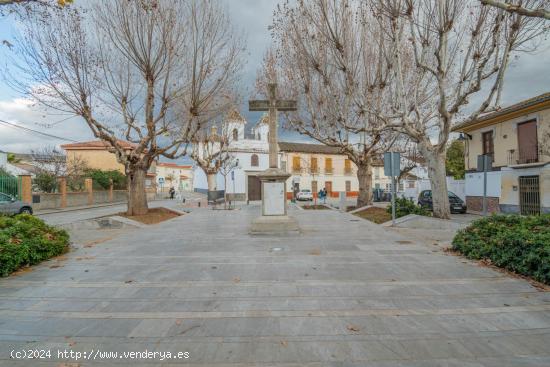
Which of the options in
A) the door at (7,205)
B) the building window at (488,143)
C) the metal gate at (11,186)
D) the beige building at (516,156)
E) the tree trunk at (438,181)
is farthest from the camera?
the building window at (488,143)

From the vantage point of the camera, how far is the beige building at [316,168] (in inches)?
1708

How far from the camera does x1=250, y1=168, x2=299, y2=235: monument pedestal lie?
9125 mm

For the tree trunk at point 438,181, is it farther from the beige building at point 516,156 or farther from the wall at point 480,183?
the wall at point 480,183

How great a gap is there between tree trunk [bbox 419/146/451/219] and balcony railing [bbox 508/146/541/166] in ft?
34.5

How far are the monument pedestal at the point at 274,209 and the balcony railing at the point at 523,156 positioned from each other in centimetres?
1679

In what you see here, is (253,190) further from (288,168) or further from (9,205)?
(9,205)

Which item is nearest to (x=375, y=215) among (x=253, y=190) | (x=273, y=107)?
(x=273, y=107)

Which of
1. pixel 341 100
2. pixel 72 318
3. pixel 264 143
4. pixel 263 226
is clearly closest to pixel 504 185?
pixel 341 100

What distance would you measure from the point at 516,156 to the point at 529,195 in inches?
96.5

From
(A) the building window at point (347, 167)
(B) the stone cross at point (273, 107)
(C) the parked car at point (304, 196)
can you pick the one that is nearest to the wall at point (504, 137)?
(B) the stone cross at point (273, 107)

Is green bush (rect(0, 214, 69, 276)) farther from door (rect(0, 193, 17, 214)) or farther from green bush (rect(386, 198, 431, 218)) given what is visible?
door (rect(0, 193, 17, 214))

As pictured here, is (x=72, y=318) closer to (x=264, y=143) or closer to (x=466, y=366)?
(x=466, y=366)

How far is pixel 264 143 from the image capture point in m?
41.5

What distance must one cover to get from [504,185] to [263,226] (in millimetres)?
18651
